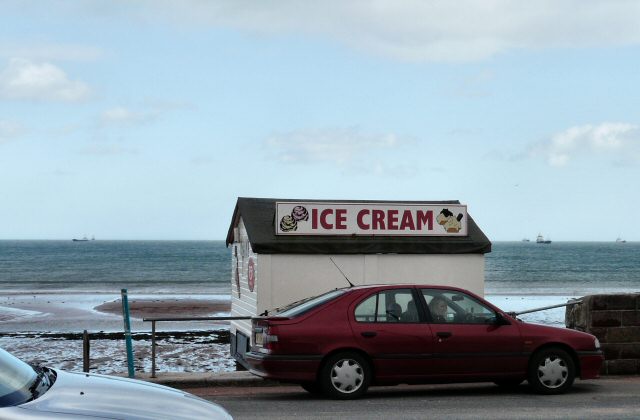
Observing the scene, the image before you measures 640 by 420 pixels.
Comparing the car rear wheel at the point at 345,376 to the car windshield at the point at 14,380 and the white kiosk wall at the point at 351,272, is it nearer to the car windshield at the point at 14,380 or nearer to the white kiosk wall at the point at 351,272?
the white kiosk wall at the point at 351,272

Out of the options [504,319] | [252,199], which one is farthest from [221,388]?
[252,199]

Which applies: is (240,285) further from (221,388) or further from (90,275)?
(90,275)

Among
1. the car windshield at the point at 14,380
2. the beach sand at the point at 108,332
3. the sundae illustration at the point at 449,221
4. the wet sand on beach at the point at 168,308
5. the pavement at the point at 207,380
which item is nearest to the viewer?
the car windshield at the point at 14,380

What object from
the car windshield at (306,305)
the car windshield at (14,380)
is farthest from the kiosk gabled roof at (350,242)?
the car windshield at (14,380)

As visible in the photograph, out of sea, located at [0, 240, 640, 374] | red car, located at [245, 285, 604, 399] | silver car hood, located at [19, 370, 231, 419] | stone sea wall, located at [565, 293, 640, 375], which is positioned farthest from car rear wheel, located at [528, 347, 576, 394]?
sea, located at [0, 240, 640, 374]

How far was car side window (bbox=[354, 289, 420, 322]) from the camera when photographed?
38.3 feet

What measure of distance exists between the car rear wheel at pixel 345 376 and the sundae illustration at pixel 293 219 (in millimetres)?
5532

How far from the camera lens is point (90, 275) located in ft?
298

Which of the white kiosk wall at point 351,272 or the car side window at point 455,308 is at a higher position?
the white kiosk wall at point 351,272

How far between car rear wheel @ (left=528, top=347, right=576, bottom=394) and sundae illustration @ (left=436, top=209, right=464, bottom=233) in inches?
217

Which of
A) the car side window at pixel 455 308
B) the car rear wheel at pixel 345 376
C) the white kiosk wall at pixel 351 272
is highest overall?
the white kiosk wall at pixel 351 272

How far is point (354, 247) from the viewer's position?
16859 millimetres

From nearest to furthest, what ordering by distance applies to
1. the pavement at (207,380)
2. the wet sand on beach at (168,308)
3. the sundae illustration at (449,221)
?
the pavement at (207,380) → the sundae illustration at (449,221) → the wet sand on beach at (168,308)

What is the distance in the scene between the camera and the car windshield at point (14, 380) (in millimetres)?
5164
